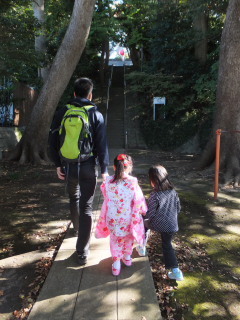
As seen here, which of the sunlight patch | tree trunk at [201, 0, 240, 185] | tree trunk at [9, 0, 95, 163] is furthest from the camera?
tree trunk at [9, 0, 95, 163]

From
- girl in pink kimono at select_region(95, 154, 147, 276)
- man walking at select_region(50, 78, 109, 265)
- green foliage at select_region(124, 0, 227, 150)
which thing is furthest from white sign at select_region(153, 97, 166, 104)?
girl in pink kimono at select_region(95, 154, 147, 276)

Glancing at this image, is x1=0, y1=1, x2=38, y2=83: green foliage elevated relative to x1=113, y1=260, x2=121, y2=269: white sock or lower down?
elevated

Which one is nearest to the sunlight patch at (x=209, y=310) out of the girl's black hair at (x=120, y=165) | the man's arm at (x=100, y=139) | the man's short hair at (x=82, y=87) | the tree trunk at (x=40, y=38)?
the girl's black hair at (x=120, y=165)

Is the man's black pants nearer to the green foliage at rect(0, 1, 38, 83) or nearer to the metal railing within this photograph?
the green foliage at rect(0, 1, 38, 83)

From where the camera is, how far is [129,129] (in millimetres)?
15695

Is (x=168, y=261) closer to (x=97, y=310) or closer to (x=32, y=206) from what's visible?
(x=97, y=310)

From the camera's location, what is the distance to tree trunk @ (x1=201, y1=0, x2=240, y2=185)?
23.7ft

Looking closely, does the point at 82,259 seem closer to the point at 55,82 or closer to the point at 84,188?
the point at 84,188

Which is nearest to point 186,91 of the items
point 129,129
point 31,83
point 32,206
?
point 129,129

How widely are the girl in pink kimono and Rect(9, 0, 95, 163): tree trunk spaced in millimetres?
6484

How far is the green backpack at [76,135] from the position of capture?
306cm

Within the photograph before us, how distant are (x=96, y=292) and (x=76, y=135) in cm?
152

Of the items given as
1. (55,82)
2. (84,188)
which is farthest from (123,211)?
(55,82)

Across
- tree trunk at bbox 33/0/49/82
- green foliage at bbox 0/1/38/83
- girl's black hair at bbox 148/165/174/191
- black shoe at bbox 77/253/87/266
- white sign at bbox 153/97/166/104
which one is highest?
tree trunk at bbox 33/0/49/82
